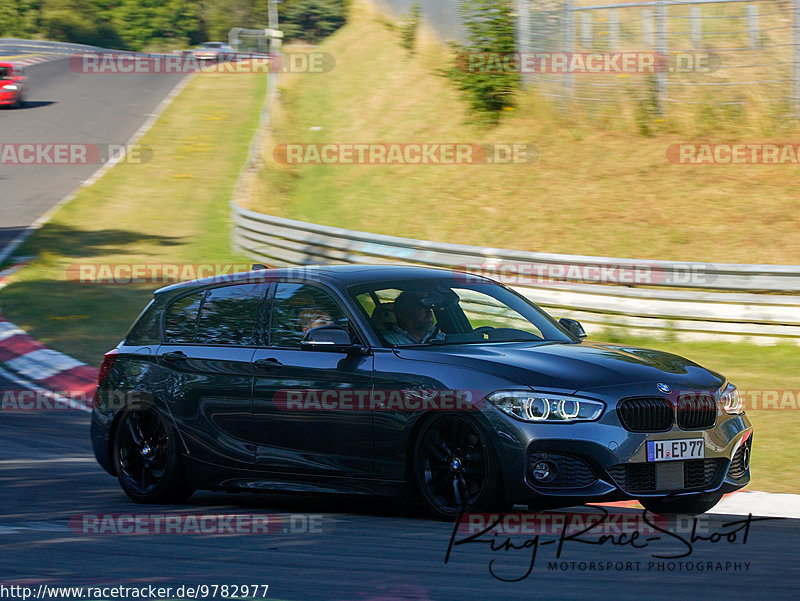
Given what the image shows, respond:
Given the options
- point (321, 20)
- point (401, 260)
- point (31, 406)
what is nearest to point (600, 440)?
point (31, 406)

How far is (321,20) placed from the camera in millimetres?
49969

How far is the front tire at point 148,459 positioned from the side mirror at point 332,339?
150cm

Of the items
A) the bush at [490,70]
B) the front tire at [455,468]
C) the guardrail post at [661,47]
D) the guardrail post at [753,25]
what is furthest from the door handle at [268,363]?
the bush at [490,70]

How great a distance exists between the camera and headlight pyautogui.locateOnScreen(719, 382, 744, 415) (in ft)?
22.0

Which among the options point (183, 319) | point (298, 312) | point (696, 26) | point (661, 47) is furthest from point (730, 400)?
point (661, 47)

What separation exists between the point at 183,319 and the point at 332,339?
66.4 inches

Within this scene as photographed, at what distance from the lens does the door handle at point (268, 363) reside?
7.26 metres

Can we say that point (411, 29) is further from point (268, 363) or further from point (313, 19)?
point (268, 363)

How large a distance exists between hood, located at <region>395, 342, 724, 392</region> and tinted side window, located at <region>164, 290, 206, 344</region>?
1.82 metres

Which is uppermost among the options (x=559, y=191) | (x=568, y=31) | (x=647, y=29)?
(x=647, y=29)

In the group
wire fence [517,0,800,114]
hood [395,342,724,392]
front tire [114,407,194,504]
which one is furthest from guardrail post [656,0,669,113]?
front tire [114,407,194,504]

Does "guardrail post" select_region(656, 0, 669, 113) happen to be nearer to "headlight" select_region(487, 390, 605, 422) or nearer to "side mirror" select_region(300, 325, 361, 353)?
"side mirror" select_region(300, 325, 361, 353)

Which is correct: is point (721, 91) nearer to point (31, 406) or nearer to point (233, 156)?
point (31, 406)

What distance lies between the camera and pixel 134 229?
23469 millimetres
